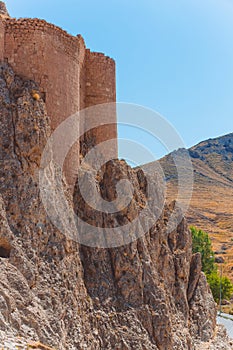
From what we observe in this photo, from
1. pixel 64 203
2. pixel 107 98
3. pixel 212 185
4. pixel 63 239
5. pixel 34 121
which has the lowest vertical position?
pixel 63 239

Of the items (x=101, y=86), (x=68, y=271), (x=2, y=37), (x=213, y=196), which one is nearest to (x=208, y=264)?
(x=101, y=86)

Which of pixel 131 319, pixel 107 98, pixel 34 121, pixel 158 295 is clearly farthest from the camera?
pixel 107 98

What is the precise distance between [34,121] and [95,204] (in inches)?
185

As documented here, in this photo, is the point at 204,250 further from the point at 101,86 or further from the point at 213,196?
the point at 213,196

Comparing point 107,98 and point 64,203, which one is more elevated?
point 107,98

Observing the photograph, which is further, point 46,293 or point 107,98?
point 107,98

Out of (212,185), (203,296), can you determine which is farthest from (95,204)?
(212,185)

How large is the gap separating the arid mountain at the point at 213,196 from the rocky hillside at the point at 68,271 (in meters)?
55.4

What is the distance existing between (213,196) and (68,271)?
127958 mm

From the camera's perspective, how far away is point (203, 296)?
1082 inches

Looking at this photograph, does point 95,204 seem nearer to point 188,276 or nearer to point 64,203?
point 64,203

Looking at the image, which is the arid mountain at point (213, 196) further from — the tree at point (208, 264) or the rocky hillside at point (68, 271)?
the rocky hillside at point (68, 271)

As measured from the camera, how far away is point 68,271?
56.2ft

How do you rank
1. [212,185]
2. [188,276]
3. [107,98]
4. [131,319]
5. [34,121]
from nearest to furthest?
[34,121], [131,319], [107,98], [188,276], [212,185]
